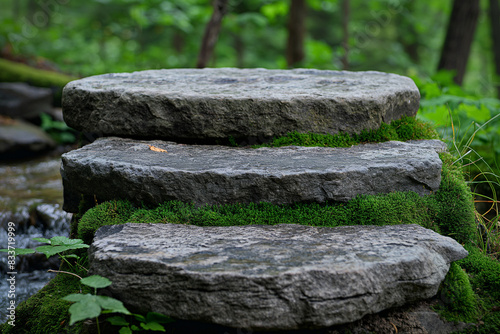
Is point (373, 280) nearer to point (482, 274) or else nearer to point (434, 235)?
point (434, 235)

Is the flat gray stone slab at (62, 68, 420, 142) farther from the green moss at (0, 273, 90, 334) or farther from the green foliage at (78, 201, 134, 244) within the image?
the green moss at (0, 273, 90, 334)

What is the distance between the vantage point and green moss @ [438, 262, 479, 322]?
1.91m

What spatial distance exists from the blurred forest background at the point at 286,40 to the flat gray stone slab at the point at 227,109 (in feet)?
4.50

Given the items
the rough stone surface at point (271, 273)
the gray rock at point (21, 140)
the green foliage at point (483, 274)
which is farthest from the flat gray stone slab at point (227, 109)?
the gray rock at point (21, 140)

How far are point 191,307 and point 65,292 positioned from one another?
911mm

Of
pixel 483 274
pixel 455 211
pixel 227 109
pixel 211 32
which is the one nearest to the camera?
pixel 483 274

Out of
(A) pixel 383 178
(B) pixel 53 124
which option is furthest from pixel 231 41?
(A) pixel 383 178

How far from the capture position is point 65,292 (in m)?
2.12

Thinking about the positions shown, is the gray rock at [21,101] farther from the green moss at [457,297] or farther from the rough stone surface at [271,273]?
the green moss at [457,297]

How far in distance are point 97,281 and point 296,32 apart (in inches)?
302

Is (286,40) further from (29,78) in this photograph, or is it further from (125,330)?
(125,330)

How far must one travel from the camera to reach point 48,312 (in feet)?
6.64

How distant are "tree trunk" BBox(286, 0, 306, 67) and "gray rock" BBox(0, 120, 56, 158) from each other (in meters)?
4.97

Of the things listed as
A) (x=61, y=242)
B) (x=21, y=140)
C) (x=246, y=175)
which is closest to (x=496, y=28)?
(x=246, y=175)
